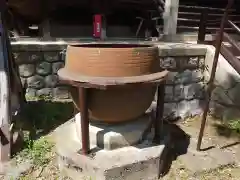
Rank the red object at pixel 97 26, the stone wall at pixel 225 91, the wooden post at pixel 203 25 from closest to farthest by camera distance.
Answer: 1. the stone wall at pixel 225 91
2. the wooden post at pixel 203 25
3. the red object at pixel 97 26

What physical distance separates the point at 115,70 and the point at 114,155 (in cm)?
87

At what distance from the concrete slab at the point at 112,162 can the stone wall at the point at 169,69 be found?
6.14 feet

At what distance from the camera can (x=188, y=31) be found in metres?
7.16

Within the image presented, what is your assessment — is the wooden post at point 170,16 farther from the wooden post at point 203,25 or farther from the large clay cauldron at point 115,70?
the large clay cauldron at point 115,70

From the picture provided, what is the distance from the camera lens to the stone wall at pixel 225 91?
450 centimetres

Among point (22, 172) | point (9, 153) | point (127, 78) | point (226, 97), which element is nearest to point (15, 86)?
point (9, 153)

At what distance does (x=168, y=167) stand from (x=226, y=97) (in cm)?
195

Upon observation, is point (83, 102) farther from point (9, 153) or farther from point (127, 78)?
point (9, 153)

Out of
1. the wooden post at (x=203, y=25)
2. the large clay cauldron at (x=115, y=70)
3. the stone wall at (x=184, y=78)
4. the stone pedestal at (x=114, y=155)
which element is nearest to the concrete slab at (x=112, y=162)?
the stone pedestal at (x=114, y=155)

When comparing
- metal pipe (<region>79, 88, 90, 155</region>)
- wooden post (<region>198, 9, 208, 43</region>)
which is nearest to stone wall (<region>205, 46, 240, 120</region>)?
wooden post (<region>198, 9, 208, 43</region>)

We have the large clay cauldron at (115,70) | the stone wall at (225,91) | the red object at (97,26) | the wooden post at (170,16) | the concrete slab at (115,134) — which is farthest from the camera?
the red object at (97,26)

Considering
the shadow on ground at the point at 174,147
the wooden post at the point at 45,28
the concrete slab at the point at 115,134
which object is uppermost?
the wooden post at the point at 45,28

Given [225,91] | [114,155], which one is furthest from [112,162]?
[225,91]

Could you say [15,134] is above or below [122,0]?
below
